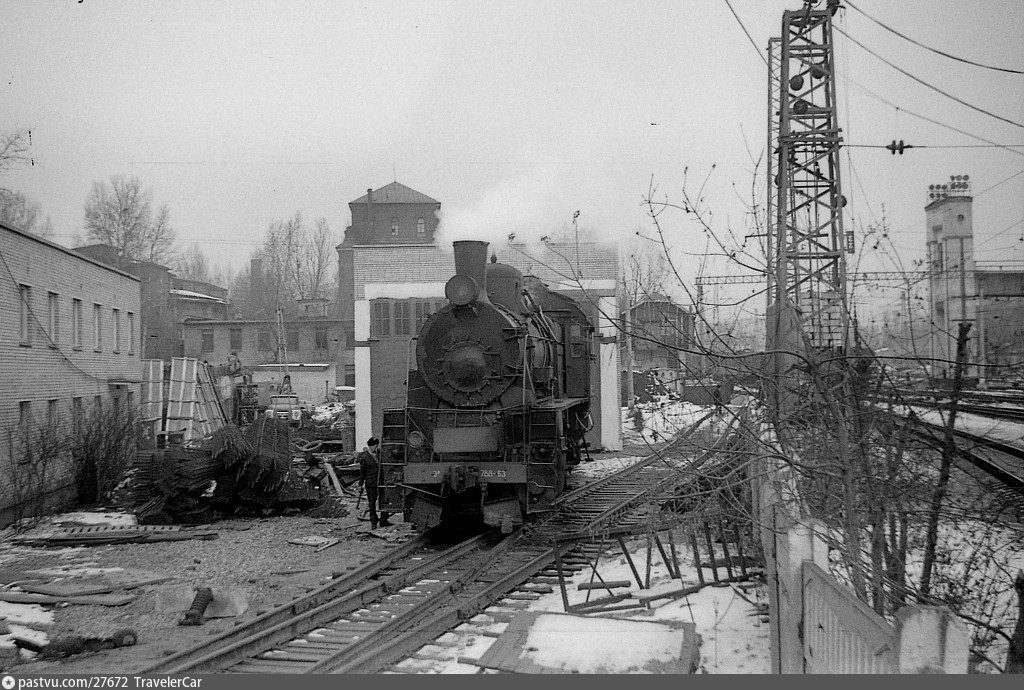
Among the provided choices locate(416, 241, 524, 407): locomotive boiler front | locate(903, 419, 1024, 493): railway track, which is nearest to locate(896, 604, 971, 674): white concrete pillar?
locate(903, 419, 1024, 493): railway track

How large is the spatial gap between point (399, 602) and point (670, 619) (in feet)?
9.93

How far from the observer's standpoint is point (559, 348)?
13891mm

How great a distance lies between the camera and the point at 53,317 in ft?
51.5

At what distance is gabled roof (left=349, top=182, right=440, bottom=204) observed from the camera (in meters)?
32.4

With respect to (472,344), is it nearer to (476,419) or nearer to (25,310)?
(476,419)

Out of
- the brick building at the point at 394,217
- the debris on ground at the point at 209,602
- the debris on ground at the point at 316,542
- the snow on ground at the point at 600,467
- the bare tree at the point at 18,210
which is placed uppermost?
the brick building at the point at 394,217

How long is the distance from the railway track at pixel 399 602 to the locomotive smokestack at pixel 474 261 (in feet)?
11.2

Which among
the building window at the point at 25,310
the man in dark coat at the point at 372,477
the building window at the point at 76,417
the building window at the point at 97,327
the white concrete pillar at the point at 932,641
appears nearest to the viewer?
the white concrete pillar at the point at 932,641

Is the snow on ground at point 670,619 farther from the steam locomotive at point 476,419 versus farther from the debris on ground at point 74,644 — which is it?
the debris on ground at point 74,644

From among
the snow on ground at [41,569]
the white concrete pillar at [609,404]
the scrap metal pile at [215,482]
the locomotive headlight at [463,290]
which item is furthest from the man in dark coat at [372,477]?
the white concrete pillar at [609,404]

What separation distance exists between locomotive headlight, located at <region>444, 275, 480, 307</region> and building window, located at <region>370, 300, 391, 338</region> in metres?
12.4

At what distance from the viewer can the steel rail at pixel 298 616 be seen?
244 inches

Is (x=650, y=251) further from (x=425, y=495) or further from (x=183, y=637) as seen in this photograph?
(x=183, y=637)

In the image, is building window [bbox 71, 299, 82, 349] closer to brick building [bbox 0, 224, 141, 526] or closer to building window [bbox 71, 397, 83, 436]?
brick building [bbox 0, 224, 141, 526]
